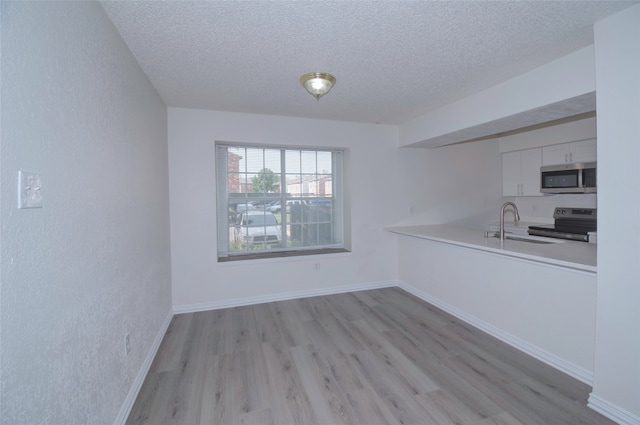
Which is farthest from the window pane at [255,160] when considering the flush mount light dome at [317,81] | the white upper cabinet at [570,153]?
the white upper cabinet at [570,153]

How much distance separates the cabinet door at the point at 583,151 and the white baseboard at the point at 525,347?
285 cm

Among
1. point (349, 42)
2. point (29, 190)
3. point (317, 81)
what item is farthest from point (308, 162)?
point (29, 190)

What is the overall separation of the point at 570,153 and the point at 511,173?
914mm

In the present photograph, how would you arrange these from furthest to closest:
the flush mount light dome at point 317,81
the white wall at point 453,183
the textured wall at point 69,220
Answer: the white wall at point 453,183 → the flush mount light dome at point 317,81 → the textured wall at point 69,220

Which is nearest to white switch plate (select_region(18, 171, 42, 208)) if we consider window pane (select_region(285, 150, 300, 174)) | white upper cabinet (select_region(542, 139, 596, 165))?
window pane (select_region(285, 150, 300, 174))

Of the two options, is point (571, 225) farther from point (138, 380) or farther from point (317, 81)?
point (138, 380)

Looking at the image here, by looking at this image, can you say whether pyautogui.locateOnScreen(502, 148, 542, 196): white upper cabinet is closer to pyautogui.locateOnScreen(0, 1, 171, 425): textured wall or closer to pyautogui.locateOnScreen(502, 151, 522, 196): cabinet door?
pyautogui.locateOnScreen(502, 151, 522, 196): cabinet door

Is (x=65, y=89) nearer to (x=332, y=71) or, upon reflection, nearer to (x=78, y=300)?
(x=78, y=300)

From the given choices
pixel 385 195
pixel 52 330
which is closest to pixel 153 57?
pixel 52 330

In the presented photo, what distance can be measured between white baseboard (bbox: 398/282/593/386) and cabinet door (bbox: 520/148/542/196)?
264 cm

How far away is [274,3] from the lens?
1562 millimetres

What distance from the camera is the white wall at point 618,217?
1.63 m

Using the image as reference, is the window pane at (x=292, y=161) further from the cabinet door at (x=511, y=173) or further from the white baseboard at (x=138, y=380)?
the cabinet door at (x=511, y=173)

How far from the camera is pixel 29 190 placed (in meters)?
0.96
